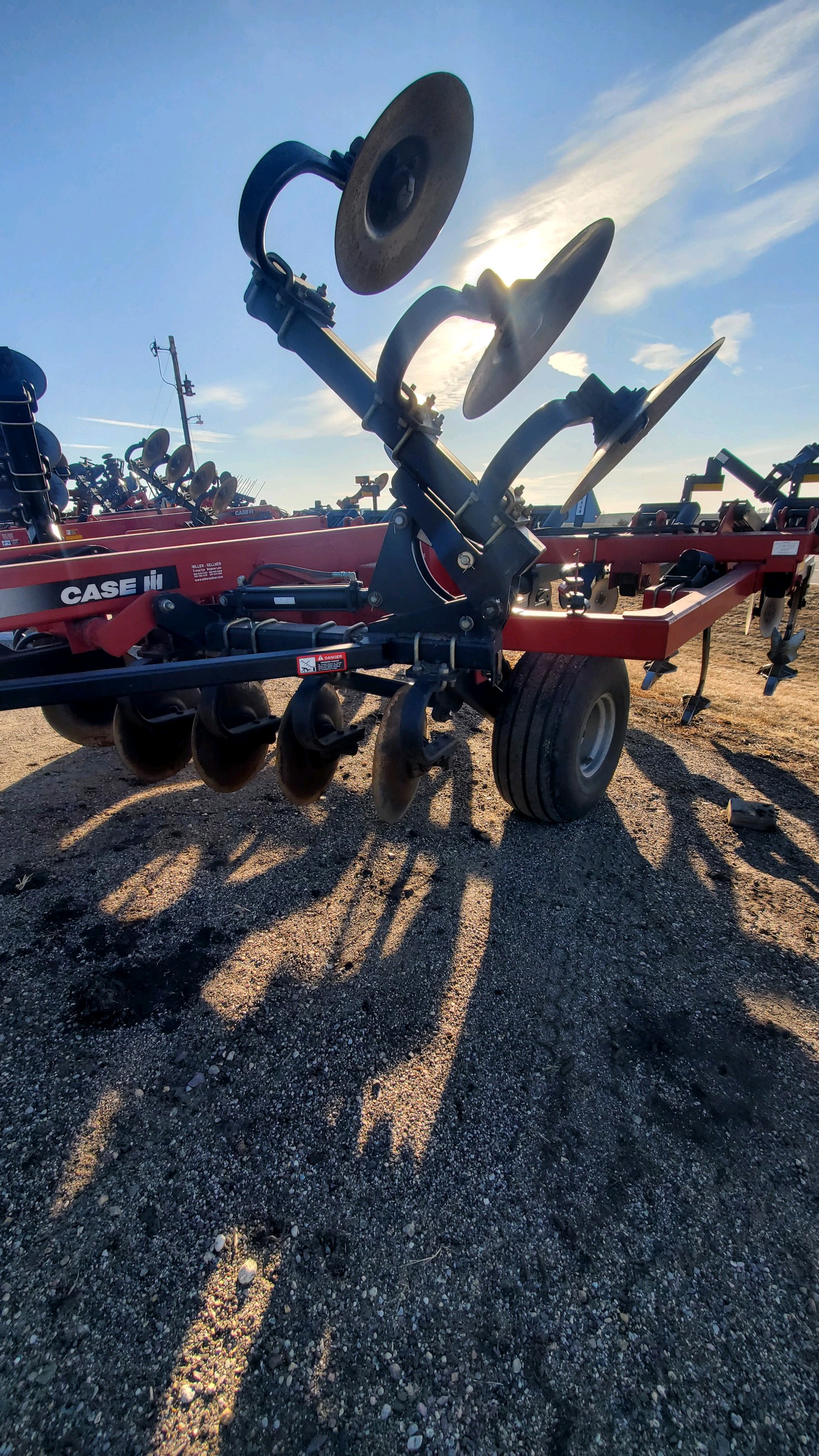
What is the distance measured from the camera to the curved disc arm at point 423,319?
215 cm

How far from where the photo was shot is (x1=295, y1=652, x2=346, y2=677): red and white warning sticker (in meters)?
2.52

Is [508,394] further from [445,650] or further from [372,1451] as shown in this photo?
[372,1451]

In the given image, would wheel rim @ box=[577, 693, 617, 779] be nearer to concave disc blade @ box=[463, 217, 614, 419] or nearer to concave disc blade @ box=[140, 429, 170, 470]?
concave disc blade @ box=[463, 217, 614, 419]

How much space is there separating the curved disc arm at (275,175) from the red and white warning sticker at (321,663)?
1695 mm

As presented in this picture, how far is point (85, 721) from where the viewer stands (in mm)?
4391

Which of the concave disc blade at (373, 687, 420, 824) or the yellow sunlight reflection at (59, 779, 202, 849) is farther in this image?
the yellow sunlight reflection at (59, 779, 202, 849)

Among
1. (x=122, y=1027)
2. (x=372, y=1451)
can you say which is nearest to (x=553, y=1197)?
(x=372, y=1451)

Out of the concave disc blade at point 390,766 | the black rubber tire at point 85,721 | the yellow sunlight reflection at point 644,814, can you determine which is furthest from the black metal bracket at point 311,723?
the black rubber tire at point 85,721

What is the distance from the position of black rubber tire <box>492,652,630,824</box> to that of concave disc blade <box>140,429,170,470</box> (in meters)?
10.6

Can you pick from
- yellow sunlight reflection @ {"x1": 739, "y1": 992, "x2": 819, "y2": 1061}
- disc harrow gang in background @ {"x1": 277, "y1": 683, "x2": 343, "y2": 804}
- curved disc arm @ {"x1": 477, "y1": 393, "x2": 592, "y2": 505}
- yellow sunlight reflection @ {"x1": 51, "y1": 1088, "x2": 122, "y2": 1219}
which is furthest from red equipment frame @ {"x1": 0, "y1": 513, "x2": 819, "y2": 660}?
yellow sunlight reflection @ {"x1": 51, "y1": 1088, "x2": 122, "y2": 1219}

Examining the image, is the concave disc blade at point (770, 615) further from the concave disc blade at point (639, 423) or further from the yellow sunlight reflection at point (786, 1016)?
the yellow sunlight reflection at point (786, 1016)

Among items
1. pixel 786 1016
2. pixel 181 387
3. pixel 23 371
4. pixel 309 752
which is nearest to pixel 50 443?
pixel 23 371

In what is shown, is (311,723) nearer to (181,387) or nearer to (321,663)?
(321,663)

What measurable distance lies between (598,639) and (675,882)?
128cm
